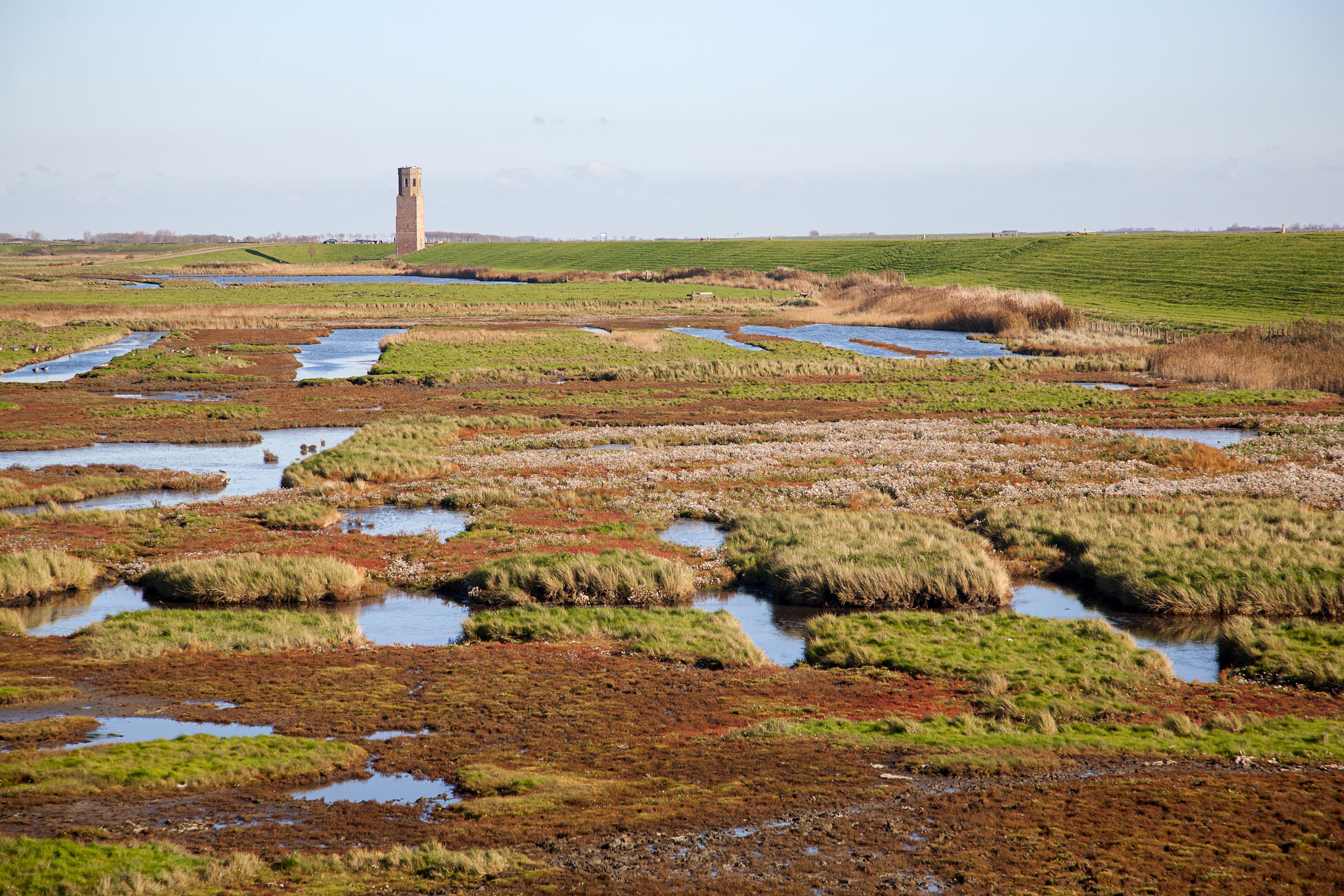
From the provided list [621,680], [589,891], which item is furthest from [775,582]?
[589,891]

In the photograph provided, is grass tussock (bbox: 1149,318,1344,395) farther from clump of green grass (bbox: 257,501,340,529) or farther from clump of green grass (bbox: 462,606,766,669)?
clump of green grass (bbox: 257,501,340,529)

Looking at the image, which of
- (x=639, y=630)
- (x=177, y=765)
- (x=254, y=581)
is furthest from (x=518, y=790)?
(x=254, y=581)

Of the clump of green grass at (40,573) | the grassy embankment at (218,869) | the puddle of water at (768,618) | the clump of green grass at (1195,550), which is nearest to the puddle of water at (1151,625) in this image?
the clump of green grass at (1195,550)

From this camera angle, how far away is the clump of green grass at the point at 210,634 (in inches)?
736

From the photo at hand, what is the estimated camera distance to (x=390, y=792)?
43.4ft

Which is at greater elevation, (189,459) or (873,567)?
(873,567)

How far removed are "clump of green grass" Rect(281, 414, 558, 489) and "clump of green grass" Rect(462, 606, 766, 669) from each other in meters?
14.6

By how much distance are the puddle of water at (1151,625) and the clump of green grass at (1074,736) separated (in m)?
3.40

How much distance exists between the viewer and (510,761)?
14.1m

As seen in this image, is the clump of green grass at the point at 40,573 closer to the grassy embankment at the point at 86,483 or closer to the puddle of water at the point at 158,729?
the grassy embankment at the point at 86,483

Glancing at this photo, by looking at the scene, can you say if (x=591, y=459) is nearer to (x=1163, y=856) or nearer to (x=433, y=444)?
(x=433, y=444)

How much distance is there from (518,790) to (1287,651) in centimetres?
1413

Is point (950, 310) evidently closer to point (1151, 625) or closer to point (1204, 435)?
point (1204, 435)

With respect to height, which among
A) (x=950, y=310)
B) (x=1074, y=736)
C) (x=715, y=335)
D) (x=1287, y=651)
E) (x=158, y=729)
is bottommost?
(x=158, y=729)
